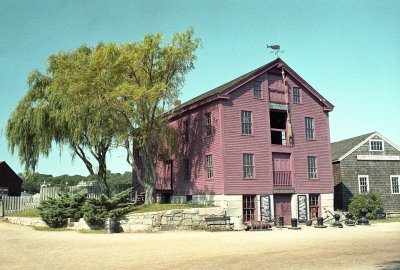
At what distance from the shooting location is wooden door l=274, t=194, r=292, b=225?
101 feet

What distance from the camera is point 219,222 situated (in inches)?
1046

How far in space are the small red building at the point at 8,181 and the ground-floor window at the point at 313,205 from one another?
38762 millimetres

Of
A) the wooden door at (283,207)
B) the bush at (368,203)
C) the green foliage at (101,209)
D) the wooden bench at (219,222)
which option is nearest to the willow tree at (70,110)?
the green foliage at (101,209)

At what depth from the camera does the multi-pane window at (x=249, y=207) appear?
29.3 metres

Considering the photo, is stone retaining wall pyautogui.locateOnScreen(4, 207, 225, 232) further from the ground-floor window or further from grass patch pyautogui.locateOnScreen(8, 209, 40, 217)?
the ground-floor window

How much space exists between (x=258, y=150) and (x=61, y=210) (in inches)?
545

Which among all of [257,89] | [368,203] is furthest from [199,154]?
[368,203]

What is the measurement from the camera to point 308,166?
32562mm

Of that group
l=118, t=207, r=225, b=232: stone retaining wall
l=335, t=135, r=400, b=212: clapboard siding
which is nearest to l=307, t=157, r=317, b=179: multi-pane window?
l=335, t=135, r=400, b=212: clapboard siding

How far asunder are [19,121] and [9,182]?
2497cm

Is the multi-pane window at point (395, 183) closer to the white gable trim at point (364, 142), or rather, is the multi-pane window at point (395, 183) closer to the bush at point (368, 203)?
the white gable trim at point (364, 142)

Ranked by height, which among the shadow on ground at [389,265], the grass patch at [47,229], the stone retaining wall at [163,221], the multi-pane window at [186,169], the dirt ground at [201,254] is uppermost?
the multi-pane window at [186,169]

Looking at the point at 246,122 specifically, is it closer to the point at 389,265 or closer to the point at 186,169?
the point at 186,169

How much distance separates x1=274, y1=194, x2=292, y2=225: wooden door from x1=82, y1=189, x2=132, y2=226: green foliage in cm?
1097
